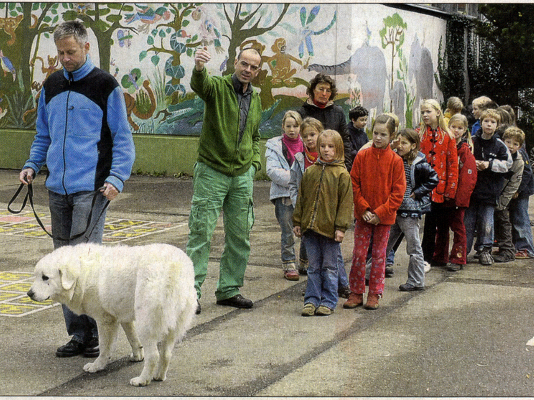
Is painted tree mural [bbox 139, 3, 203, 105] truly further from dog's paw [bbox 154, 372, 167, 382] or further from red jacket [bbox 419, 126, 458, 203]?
dog's paw [bbox 154, 372, 167, 382]

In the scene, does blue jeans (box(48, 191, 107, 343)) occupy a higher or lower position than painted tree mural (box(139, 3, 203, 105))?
lower

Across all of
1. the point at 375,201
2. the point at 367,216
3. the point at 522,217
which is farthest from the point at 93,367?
the point at 522,217

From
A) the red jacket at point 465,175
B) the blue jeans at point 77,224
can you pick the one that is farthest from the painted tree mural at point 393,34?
the blue jeans at point 77,224

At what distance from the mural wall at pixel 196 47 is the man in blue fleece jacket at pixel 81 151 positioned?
428 inches

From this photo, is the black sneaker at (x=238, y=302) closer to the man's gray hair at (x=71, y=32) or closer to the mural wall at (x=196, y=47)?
the man's gray hair at (x=71, y=32)

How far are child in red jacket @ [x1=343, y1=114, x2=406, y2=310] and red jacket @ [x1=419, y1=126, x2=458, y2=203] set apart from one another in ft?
5.59

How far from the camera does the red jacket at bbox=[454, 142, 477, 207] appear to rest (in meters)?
9.06

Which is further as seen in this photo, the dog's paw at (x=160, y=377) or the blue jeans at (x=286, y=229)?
the blue jeans at (x=286, y=229)

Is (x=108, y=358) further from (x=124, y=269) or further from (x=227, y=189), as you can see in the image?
(x=227, y=189)

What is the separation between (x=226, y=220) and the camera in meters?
7.19

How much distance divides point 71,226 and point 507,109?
733cm

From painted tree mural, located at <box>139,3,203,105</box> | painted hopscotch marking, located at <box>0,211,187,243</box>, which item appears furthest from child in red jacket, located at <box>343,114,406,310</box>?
painted tree mural, located at <box>139,3,203,105</box>

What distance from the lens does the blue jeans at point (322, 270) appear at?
6.99m

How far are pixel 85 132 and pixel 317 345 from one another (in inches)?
89.1
